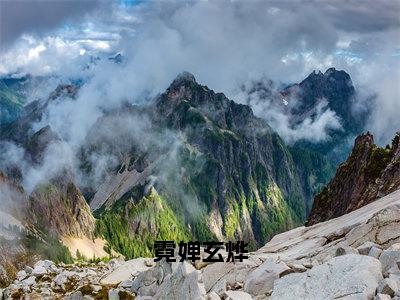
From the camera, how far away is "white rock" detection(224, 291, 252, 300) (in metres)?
49.8

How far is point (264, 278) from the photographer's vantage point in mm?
53094

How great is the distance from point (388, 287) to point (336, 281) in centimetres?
501

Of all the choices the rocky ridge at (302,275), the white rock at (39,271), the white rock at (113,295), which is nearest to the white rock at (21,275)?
the white rock at (39,271)

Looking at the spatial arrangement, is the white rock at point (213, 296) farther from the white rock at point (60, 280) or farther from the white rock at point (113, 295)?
the white rock at point (60, 280)

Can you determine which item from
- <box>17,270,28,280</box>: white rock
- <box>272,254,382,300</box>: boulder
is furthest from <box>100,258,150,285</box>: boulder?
<box>272,254,382,300</box>: boulder

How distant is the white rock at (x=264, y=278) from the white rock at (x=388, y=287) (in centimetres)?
1138

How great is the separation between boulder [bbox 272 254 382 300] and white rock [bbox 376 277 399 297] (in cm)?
70

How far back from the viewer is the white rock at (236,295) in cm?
4984

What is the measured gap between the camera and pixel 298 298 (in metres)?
46.6

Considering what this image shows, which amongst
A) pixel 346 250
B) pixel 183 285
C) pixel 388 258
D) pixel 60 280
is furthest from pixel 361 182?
pixel 183 285

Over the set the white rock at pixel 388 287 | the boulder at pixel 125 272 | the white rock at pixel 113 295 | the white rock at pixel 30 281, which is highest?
the white rock at pixel 30 281

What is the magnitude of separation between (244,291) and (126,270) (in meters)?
36.0

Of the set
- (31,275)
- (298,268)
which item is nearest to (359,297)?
(298,268)

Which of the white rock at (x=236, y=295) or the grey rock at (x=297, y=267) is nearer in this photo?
the white rock at (x=236, y=295)
